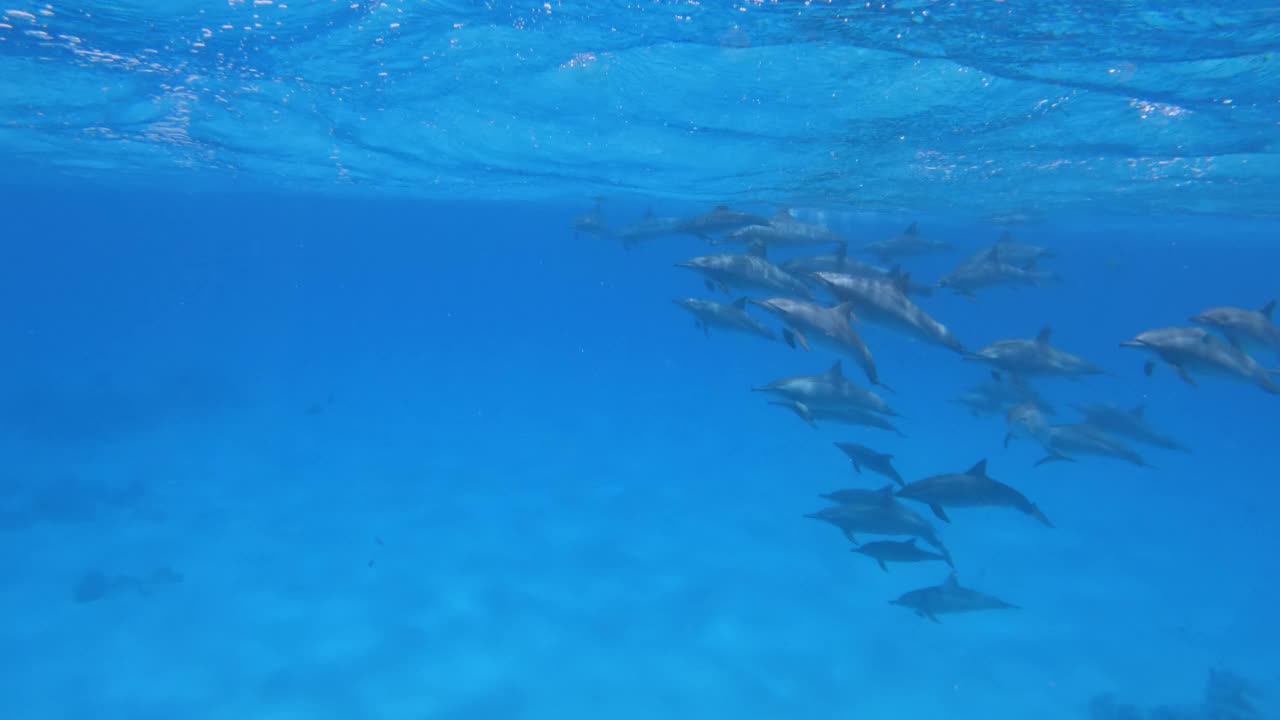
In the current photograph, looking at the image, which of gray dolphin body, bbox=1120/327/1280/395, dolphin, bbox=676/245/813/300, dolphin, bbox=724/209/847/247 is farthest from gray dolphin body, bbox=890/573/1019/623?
dolphin, bbox=724/209/847/247

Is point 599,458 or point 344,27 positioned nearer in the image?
point 344,27

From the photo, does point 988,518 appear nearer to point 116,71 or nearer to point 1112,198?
point 1112,198

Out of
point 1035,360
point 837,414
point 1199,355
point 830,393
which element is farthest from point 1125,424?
point 830,393

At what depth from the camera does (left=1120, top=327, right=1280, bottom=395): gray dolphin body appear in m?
6.04

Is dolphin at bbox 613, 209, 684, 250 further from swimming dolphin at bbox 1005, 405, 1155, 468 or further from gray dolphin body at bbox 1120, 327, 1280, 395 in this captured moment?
gray dolphin body at bbox 1120, 327, 1280, 395

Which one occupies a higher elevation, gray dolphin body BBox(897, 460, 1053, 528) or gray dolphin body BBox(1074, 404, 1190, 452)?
gray dolphin body BBox(897, 460, 1053, 528)

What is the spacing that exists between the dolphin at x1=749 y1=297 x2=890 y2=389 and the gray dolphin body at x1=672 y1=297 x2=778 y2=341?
2077 millimetres

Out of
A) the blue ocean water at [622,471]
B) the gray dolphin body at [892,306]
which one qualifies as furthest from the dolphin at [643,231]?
the gray dolphin body at [892,306]

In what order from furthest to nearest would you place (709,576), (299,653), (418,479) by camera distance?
(418,479) < (709,576) < (299,653)

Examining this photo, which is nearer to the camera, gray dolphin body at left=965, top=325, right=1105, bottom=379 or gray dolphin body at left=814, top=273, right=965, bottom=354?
gray dolphin body at left=814, top=273, right=965, bottom=354

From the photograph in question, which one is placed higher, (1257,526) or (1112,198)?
(1112,198)

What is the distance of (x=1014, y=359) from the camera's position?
722cm

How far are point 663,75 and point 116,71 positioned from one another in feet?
38.5

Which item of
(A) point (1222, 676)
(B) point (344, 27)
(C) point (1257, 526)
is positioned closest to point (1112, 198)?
(C) point (1257, 526)
